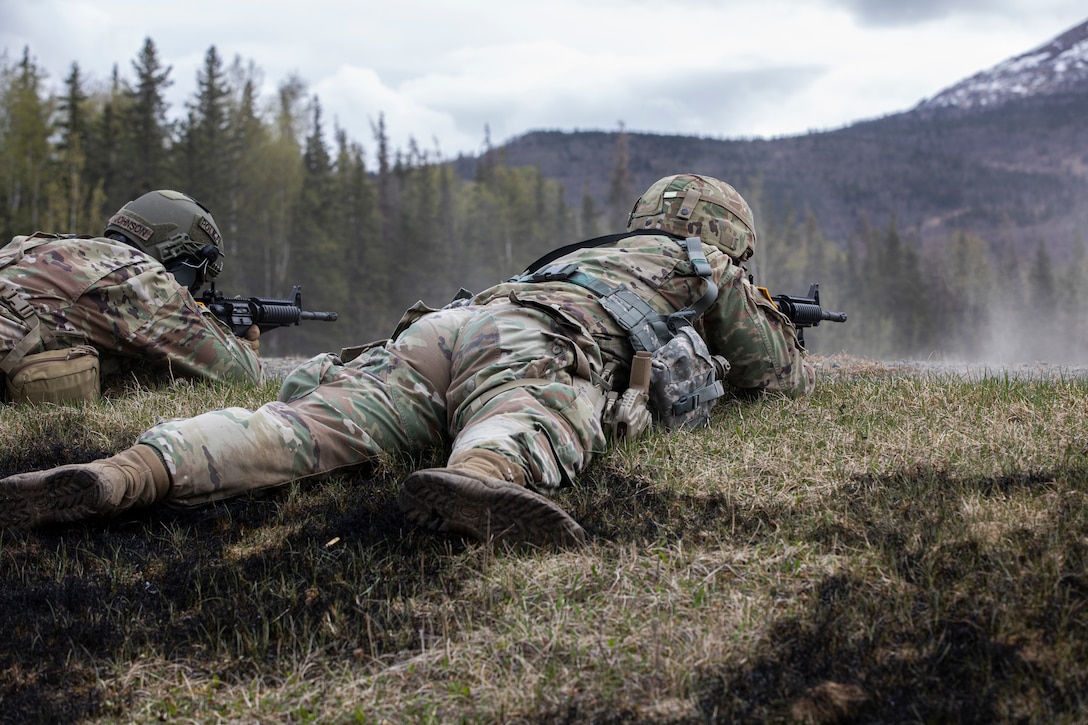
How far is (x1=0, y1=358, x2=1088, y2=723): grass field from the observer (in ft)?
8.01

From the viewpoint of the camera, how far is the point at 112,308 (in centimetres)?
599

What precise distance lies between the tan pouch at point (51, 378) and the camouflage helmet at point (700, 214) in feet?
11.1

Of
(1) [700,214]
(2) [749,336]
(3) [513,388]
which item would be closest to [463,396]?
(3) [513,388]

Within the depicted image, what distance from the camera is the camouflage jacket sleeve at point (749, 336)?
203 inches

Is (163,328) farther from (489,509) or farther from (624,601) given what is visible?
(624,601)

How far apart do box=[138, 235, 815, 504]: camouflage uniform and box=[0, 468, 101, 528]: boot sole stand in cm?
32

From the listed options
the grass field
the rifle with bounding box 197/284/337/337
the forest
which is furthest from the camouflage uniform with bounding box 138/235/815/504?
the forest

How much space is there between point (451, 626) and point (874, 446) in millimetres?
2218

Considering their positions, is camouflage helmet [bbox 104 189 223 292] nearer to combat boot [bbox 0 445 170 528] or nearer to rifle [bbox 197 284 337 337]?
rifle [bbox 197 284 337 337]

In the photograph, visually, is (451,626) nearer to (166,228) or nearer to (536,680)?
(536,680)

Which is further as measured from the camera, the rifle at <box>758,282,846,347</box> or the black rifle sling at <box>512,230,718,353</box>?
the rifle at <box>758,282,846,347</box>

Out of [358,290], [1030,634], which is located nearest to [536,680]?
[1030,634]

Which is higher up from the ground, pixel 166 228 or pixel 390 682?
pixel 166 228

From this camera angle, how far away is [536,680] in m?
2.51
